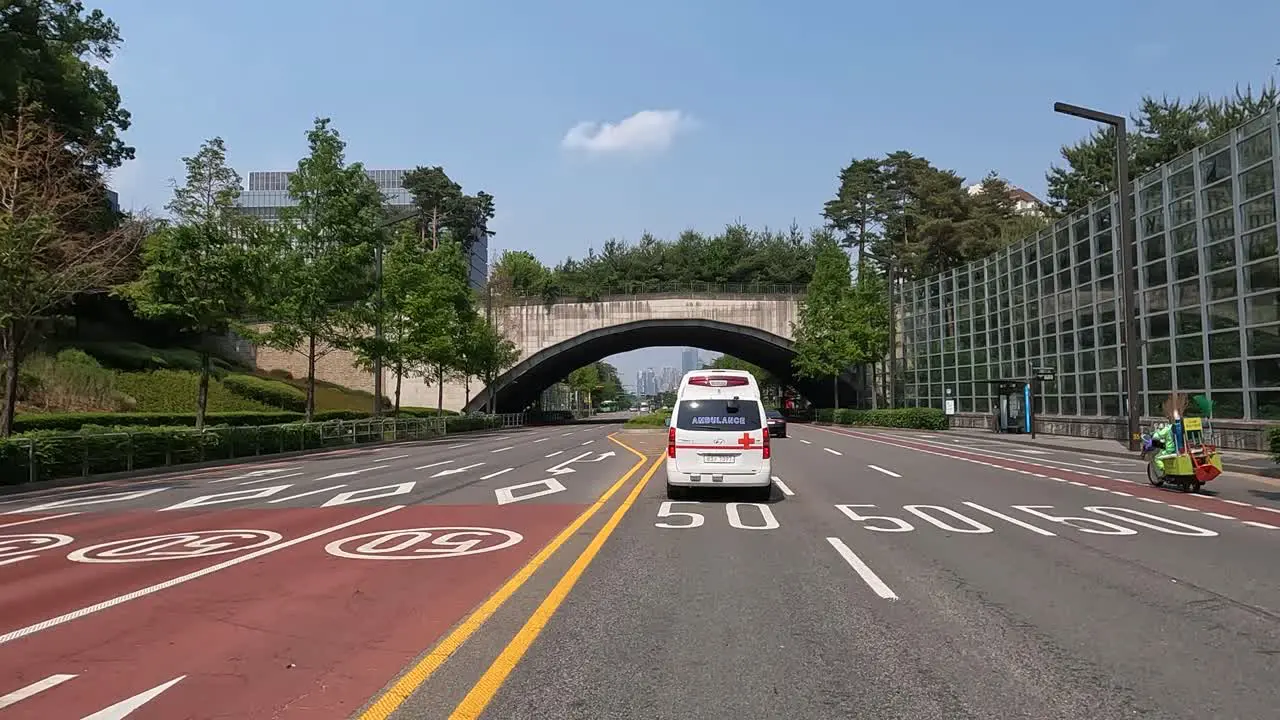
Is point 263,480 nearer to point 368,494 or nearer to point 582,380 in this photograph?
point 368,494

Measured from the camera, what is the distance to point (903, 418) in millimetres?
50062

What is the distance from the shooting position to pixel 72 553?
31.8 ft

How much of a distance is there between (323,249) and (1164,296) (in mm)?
31999

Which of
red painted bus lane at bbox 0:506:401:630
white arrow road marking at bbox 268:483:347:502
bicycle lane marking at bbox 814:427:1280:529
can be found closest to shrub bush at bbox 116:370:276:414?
white arrow road marking at bbox 268:483:347:502

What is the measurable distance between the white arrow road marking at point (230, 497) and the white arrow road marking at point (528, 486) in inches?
175

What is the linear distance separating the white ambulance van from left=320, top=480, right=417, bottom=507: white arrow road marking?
535 cm

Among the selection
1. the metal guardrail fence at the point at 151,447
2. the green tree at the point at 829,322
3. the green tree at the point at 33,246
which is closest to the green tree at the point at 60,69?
the green tree at the point at 33,246

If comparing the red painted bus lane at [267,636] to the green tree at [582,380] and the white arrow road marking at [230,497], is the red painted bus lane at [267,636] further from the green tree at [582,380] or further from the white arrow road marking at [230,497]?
the green tree at [582,380]

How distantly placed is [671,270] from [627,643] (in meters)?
88.3

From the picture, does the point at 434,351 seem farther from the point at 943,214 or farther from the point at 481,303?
the point at 943,214

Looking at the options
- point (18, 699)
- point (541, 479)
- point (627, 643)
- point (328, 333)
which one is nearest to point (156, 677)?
point (18, 699)

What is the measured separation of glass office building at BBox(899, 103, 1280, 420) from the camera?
24.2 m

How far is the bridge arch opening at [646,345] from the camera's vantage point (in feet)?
230

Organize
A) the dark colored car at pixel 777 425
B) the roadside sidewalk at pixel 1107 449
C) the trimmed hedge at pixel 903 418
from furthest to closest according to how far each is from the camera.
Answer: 1. the trimmed hedge at pixel 903 418
2. the dark colored car at pixel 777 425
3. the roadside sidewalk at pixel 1107 449
